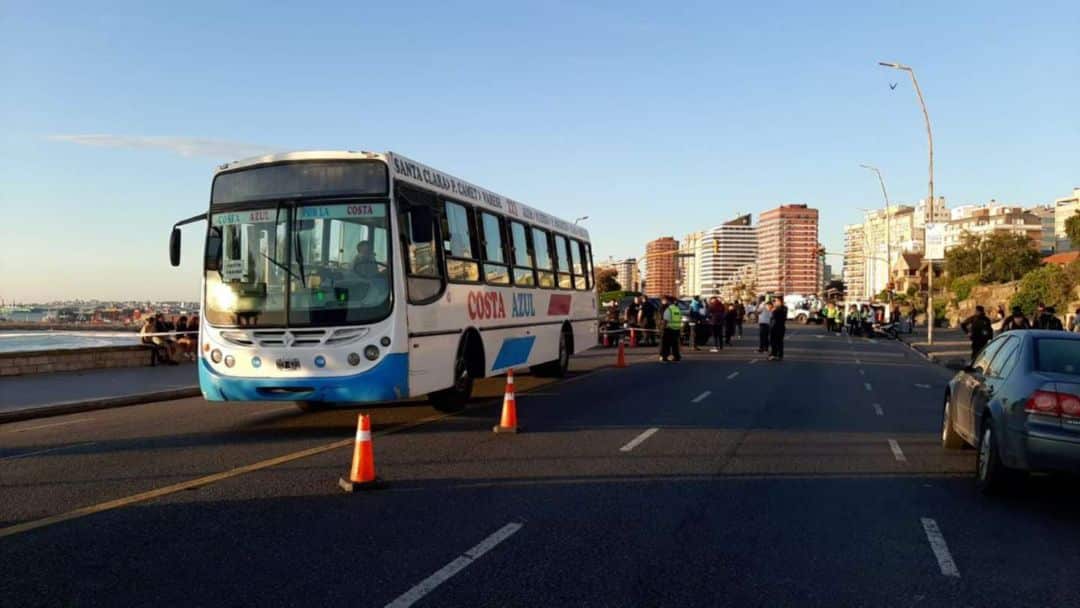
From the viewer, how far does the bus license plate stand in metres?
10.7

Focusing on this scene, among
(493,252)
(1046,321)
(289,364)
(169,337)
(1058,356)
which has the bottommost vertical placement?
(169,337)

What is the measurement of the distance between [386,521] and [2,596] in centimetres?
257

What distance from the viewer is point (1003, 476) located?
25.8 feet

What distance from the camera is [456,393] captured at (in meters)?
13.1

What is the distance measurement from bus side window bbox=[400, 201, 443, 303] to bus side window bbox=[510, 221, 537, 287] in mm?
4000

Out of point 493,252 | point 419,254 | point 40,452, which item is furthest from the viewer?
point 493,252

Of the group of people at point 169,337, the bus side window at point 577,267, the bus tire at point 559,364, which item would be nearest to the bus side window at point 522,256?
the bus tire at point 559,364

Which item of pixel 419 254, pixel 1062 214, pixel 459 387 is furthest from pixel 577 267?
pixel 1062 214

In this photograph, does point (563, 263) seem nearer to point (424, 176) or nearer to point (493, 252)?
point (493, 252)

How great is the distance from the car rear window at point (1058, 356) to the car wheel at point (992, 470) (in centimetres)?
74

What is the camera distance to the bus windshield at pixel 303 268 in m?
10.8

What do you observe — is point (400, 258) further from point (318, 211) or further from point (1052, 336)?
point (1052, 336)

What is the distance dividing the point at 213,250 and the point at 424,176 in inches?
122

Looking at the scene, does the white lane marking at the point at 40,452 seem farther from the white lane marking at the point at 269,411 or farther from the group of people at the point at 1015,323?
the group of people at the point at 1015,323
